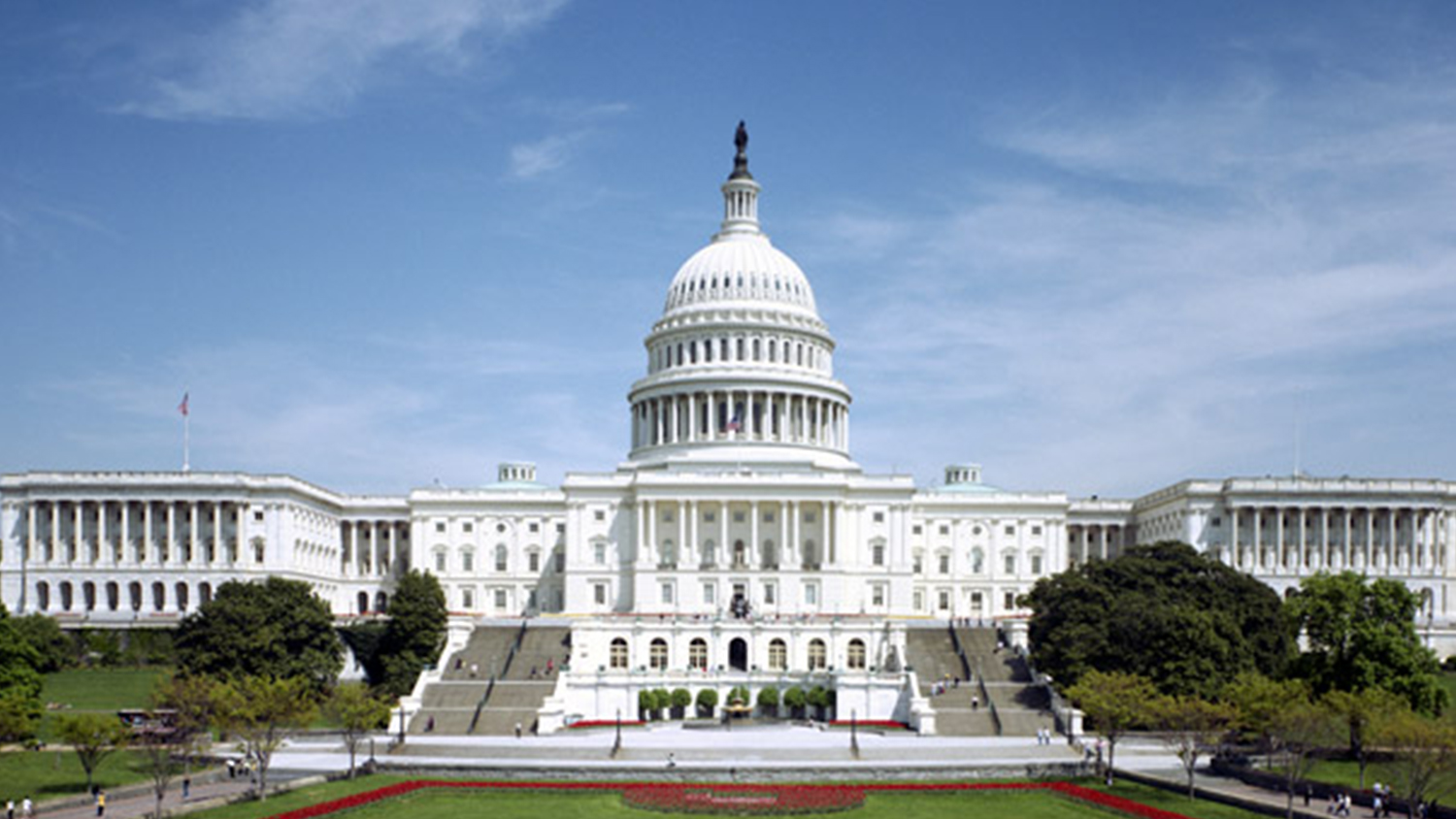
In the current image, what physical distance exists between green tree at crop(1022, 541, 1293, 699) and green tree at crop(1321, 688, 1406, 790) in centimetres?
1256

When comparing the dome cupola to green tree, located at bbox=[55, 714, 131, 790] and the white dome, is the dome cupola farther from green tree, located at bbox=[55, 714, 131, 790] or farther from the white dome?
green tree, located at bbox=[55, 714, 131, 790]

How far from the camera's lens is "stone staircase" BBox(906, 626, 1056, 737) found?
284ft

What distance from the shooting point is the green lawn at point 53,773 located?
61.1 metres

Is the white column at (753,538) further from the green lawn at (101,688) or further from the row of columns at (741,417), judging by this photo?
the green lawn at (101,688)

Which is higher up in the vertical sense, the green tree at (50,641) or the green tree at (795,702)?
the green tree at (50,641)

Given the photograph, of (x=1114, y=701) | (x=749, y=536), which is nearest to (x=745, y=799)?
(x=1114, y=701)

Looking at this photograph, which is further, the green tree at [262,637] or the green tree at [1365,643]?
the green tree at [262,637]

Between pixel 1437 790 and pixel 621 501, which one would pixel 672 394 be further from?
pixel 1437 790

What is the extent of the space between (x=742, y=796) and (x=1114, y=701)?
801 inches

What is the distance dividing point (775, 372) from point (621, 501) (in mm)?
19819

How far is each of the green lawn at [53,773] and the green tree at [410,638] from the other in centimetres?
2679

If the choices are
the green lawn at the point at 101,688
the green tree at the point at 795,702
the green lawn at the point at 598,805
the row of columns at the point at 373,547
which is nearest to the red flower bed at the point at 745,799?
the green lawn at the point at 598,805

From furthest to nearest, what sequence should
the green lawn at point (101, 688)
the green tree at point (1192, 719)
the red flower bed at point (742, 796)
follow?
the green lawn at point (101, 688), the green tree at point (1192, 719), the red flower bed at point (742, 796)

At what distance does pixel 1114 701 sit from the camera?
7244 cm
